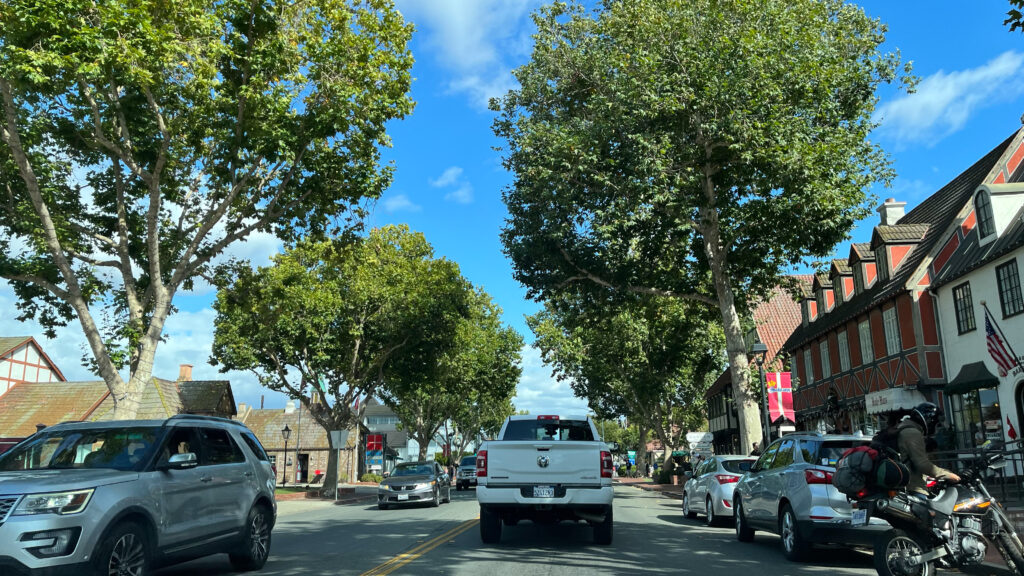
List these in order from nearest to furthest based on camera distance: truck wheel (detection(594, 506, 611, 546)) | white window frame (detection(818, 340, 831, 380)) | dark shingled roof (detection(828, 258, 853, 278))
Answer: truck wheel (detection(594, 506, 611, 546)), dark shingled roof (detection(828, 258, 853, 278)), white window frame (detection(818, 340, 831, 380))

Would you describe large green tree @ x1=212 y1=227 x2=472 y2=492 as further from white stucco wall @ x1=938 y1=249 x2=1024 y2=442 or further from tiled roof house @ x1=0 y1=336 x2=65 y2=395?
tiled roof house @ x1=0 y1=336 x2=65 y2=395

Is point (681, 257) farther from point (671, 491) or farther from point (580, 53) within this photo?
point (671, 491)

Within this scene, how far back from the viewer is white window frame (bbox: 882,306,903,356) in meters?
25.8

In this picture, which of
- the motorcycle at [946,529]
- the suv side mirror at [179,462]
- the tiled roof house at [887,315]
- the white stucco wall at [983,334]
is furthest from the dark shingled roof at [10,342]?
the motorcycle at [946,529]

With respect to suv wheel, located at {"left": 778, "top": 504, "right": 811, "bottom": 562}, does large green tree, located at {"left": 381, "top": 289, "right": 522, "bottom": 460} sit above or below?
above

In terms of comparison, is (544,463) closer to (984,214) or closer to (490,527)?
(490,527)

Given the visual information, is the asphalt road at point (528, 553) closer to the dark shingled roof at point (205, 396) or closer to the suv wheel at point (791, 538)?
the suv wheel at point (791, 538)

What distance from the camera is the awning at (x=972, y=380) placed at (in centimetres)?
2123

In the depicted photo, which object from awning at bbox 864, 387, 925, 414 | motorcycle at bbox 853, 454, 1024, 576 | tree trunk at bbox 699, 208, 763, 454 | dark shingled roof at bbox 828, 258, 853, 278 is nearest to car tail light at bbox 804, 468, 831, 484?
motorcycle at bbox 853, 454, 1024, 576

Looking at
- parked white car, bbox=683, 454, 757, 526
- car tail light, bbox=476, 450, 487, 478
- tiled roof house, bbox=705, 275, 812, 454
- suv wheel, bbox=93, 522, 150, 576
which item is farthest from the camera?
tiled roof house, bbox=705, 275, 812, 454

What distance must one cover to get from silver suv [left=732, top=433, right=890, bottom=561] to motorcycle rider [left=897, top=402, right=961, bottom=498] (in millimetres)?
2174

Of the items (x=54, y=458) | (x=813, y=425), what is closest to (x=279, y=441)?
(x=813, y=425)

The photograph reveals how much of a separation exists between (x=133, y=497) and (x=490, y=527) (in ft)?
19.4

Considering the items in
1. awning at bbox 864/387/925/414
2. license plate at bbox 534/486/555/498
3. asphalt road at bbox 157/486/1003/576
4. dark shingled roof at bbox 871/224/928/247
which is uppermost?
dark shingled roof at bbox 871/224/928/247
